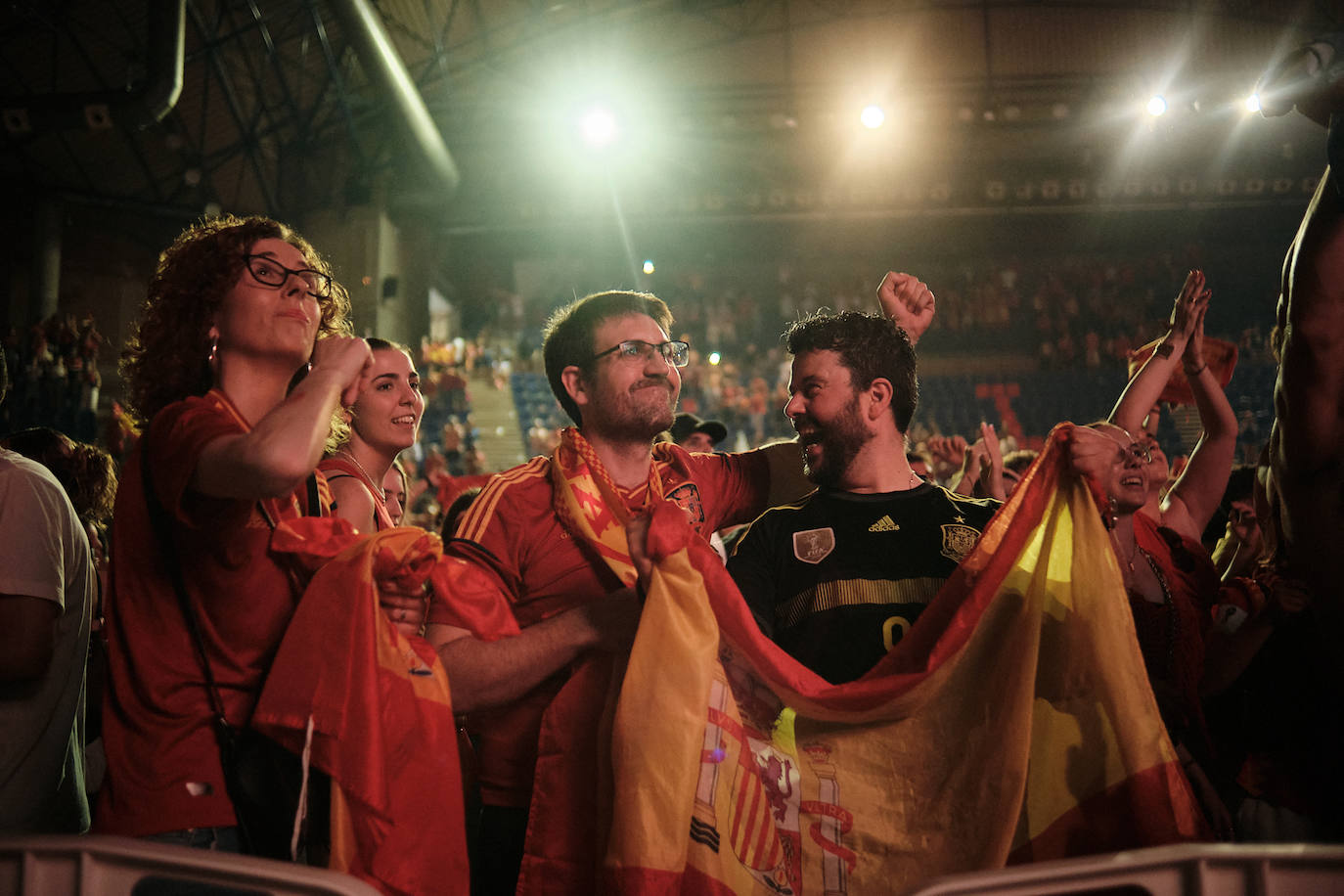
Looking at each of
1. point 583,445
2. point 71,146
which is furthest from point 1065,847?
point 71,146

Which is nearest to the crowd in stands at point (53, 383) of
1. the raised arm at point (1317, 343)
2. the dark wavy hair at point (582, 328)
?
the dark wavy hair at point (582, 328)

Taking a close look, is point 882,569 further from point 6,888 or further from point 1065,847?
point 6,888

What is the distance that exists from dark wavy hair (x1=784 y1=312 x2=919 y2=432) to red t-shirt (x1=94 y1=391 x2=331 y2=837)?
1.42 m

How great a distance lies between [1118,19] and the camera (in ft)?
49.2

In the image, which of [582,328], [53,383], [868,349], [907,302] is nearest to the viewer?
[868,349]

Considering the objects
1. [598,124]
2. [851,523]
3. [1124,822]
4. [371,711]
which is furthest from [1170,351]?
[598,124]

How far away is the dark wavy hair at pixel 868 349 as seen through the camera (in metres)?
2.44

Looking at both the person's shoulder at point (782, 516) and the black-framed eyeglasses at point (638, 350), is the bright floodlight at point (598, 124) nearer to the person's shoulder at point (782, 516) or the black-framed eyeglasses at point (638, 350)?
the black-framed eyeglasses at point (638, 350)

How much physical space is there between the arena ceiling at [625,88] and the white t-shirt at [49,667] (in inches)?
435

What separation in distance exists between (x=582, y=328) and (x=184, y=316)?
3.28ft

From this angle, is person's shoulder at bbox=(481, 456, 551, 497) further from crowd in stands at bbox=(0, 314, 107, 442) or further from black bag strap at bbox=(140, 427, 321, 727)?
crowd in stands at bbox=(0, 314, 107, 442)

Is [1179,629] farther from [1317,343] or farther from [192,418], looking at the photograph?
[192,418]

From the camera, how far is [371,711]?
64.0 inches

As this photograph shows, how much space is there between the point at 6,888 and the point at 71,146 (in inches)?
578
